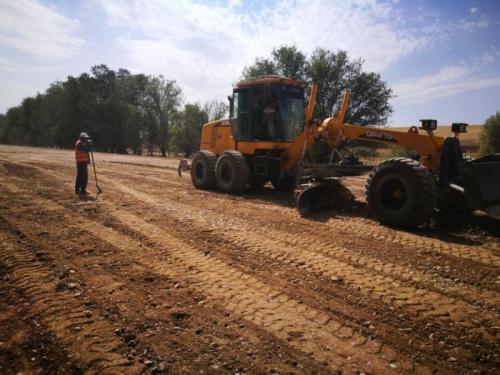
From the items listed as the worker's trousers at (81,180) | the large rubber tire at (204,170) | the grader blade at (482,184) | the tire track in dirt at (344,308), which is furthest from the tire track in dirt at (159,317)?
the large rubber tire at (204,170)

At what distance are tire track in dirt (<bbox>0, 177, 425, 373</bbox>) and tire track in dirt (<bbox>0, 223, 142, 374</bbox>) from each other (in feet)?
3.34

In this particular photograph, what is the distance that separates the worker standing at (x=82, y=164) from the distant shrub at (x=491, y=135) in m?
27.0

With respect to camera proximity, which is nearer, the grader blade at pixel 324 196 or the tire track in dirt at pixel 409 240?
the tire track in dirt at pixel 409 240

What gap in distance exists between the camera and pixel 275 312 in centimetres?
305

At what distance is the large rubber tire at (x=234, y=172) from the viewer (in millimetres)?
9203

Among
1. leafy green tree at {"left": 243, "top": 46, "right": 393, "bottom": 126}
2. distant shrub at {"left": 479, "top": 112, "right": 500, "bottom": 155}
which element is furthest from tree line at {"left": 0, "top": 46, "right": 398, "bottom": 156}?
distant shrub at {"left": 479, "top": 112, "right": 500, "bottom": 155}

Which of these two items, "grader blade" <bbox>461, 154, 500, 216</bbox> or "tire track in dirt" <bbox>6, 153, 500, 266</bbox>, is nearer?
"tire track in dirt" <bbox>6, 153, 500, 266</bbox>

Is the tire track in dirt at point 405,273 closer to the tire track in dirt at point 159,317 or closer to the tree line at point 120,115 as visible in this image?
the tire track in dirt at point 159,317

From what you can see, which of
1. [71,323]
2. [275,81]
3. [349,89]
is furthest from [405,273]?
[349,89]

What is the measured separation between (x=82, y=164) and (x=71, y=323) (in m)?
7.50

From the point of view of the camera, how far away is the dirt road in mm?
2416

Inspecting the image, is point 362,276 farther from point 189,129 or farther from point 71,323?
point 189,129

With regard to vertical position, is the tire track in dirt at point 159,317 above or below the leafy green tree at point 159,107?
below

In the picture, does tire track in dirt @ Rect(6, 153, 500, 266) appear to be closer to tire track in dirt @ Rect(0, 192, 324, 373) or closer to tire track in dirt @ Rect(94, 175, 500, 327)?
tire track in dirt @ Rect(94, 175, 500, 327)
